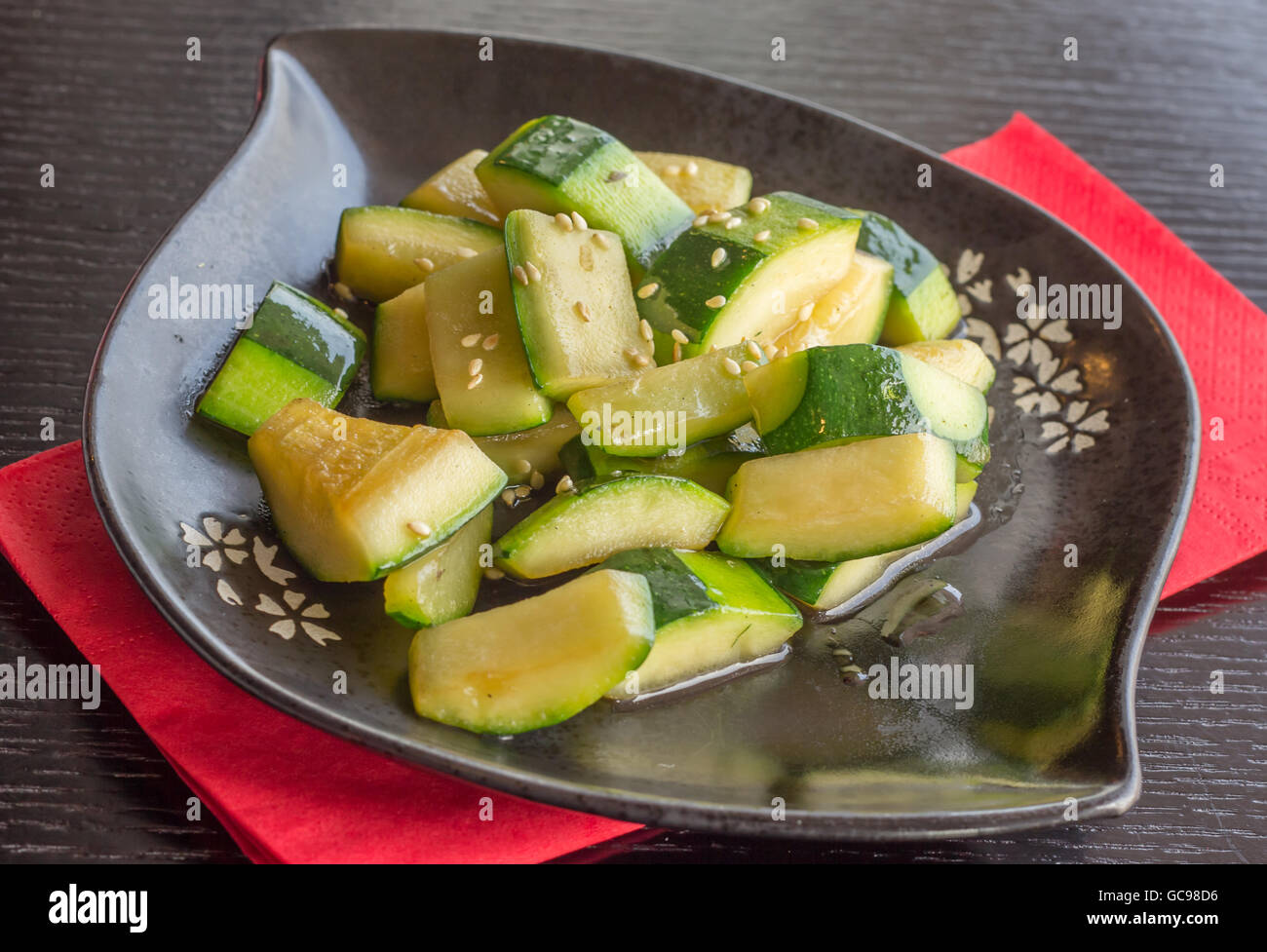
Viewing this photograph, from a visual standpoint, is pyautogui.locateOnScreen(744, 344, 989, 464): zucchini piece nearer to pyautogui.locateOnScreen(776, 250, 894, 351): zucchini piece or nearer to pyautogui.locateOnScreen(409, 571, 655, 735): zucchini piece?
pyautogui.locateOnScreen(776, 250, 894, 351): zucchini piece

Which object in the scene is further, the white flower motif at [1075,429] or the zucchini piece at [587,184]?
the white flower motif at [1075,429]

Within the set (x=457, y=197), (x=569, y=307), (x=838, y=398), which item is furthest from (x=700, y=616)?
(x=457, y=197)

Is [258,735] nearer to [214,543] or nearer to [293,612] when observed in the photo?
[293,612]

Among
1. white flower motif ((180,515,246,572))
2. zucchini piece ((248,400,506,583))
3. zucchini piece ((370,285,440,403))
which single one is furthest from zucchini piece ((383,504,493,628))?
zucchini piece ((370,285,440,403))

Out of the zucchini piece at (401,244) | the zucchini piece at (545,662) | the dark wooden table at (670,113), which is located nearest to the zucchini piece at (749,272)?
the zucchini piece at (401,244)

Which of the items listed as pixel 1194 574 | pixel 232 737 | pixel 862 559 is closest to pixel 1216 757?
Answer: pixel 1194 574

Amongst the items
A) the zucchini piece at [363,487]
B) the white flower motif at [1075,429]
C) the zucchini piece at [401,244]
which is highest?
the zucchini piece at [401,244]

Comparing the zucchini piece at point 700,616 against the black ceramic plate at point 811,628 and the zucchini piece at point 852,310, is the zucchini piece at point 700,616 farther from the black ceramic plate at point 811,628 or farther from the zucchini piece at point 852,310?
the zucchini piece at point 852,310
